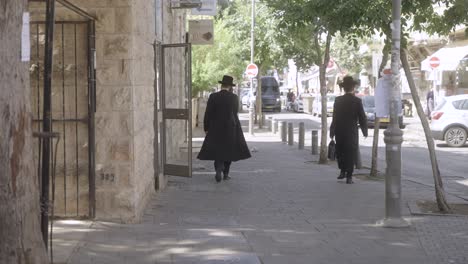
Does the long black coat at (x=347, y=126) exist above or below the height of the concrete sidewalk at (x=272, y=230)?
above

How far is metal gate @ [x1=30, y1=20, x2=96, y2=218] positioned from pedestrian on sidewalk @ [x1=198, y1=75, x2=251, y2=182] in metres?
4.48

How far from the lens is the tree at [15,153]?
4315mm

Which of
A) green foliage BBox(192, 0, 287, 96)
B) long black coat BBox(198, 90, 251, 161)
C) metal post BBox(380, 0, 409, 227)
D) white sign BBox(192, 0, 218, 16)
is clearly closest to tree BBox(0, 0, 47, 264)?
metal post BBox(380, 0, 409, 227)

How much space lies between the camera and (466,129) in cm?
2198

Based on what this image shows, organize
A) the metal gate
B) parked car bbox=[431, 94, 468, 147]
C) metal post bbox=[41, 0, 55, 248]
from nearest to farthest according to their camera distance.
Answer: metal post bbox=[41, 0, 55, 248]
the metal gate
parked car bbox=[431, 94, 468, 147]

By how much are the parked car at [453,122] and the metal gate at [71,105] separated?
54.5 feet

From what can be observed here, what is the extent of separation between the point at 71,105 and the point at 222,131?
15.7 ft

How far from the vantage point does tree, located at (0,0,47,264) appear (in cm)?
431

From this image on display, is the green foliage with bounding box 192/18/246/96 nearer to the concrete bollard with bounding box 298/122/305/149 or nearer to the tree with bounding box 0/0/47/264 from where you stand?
the concrete bollard with bounding box 298/122/305/149

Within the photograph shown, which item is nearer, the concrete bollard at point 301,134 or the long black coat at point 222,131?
the long black coat at point 222,131

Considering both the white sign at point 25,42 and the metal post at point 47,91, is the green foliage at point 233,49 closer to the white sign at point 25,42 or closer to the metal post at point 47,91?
the metal post at point 47,91

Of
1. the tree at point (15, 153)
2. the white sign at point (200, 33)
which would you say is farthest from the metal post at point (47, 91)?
the white sign at point (200, 33)

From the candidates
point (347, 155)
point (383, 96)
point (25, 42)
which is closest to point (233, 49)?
point (347, 155)

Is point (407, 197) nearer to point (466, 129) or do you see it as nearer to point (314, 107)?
point (466, 129)
